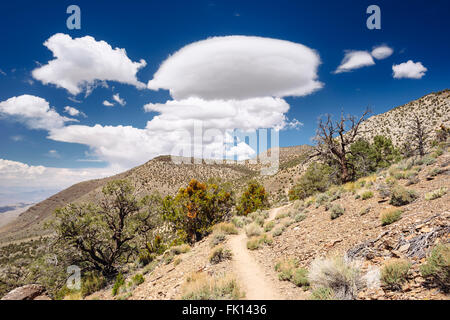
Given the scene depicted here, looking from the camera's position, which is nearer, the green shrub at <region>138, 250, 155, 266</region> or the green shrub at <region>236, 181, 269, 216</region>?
the green shrub at <region>138, 250, 155, 266</region>

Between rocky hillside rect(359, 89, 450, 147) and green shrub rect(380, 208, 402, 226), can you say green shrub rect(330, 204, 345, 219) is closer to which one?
green shrub rect(380, 208, 402, 226)

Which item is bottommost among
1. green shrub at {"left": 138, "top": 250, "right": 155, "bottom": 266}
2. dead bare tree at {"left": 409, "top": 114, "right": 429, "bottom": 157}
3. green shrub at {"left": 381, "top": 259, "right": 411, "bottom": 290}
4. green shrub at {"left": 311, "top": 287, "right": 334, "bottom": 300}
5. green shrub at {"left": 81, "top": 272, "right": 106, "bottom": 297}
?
green shrub at {"left": 81, "top": 272, "right": 106, "bottom": 297}

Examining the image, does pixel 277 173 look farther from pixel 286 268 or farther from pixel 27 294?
A: pixel 27 294

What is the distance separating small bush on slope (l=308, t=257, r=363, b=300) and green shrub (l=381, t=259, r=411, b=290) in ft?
1.85

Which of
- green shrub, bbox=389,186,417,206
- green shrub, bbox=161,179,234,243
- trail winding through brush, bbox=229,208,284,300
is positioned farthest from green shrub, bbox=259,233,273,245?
green shrub, bbox=161,179,234,243

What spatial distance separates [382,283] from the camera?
479 cm

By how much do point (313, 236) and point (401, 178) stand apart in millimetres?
8243

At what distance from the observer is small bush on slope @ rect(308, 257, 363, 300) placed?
496cm

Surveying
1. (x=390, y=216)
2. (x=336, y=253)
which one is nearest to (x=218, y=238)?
(x=336, y=253)

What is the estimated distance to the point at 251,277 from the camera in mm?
7883
